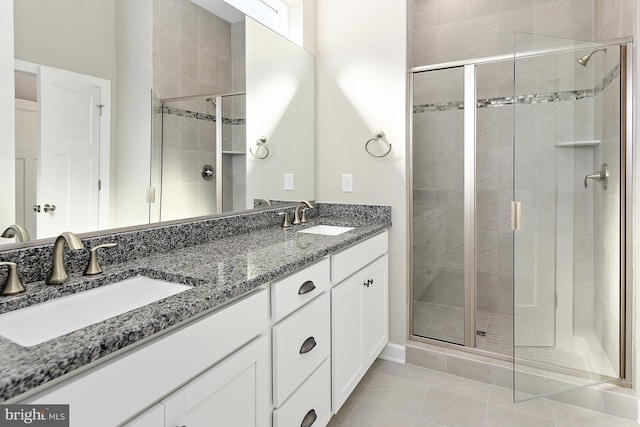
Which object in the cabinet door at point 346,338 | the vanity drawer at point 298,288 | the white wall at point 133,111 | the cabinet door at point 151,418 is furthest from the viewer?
the cabinet door at point 346,338

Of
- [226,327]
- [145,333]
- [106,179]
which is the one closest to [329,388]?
[226,327]

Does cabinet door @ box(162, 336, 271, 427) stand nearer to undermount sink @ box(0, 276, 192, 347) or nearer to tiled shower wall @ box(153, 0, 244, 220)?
undermount sink @ box(0, 276, 192, 347)

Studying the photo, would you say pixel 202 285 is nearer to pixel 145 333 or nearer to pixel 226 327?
pixel 226 327

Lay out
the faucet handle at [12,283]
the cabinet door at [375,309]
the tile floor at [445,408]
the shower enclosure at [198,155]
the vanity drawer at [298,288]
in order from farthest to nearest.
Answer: the cabinet door at [375,309] < the tile floor at [445,408] < the shower enclosure at [198,155] < the vanity drawer at [298,288] < the faucet handle at [12,283]

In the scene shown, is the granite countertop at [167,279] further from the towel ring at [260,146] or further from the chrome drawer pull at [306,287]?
the towel ring at [260,146]

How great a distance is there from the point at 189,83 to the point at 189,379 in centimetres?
132

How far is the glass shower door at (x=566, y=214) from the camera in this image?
188 cm

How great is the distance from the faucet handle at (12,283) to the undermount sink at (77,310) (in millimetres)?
88

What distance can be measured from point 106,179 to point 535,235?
2.00 meters

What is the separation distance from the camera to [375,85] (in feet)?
8.04

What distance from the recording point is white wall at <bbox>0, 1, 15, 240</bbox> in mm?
1099

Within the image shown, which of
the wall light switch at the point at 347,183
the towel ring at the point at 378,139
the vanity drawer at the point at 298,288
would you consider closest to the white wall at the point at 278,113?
the wall light switch at the point at 347,183

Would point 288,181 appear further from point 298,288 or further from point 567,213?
point 567,213

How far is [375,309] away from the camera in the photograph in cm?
222
